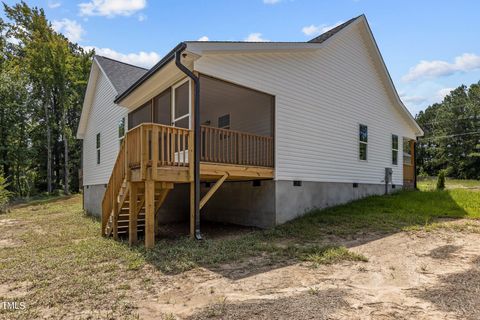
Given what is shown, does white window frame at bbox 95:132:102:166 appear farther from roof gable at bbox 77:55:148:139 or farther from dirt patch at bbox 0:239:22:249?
dirt patch at bbox 0:239:22:249

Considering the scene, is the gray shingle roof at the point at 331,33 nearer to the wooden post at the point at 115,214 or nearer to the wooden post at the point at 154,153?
the wooden post at the point at 154,153

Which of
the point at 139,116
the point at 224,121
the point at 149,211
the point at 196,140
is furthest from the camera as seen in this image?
the point at 139,116

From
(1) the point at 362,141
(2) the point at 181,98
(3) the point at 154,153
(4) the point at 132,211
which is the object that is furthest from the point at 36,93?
(1) the point at 362,141

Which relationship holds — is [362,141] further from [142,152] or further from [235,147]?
[142,152]

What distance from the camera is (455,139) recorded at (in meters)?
42.5

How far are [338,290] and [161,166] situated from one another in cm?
454

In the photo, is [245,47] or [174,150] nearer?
[174,150]

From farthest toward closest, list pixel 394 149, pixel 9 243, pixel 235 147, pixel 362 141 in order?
1. pixel 394 149
2. pixel 362 141
3. pixel 9 243
4. pixel 235 147

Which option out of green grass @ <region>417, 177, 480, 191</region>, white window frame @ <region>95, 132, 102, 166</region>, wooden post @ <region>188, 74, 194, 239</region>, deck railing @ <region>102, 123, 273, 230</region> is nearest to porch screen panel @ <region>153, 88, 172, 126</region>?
wooden post @ <region>188, 74, 194, 239</region>

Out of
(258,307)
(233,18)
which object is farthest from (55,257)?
(233,18)

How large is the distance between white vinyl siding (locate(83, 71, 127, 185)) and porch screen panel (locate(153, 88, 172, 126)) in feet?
4.87

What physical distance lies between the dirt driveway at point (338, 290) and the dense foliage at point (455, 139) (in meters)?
38.9

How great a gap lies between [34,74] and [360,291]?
1222 inches

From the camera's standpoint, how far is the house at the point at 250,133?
8.10 m
